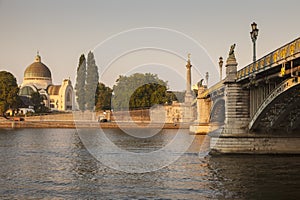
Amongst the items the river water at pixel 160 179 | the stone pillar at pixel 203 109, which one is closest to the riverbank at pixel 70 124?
the stone pillar at pixel 203 109

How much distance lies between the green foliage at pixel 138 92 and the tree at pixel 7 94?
3021cm

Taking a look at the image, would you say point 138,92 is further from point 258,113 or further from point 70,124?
point 258,113

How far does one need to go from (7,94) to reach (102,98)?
93.9 ft

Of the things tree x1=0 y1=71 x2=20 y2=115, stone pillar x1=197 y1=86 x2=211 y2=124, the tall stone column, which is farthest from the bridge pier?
tree x1=0 y1=71 x2=20 y2=115

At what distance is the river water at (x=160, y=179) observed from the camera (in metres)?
29.2

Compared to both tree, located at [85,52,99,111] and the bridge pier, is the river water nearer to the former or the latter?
the bridge pier

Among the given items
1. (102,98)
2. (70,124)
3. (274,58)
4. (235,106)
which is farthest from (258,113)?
(102,98)

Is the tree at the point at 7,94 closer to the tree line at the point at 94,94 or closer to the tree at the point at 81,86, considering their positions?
the tree line at the point at 94,94

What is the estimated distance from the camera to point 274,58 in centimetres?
3428

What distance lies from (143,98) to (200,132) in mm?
61603

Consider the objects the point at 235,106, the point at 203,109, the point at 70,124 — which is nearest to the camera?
the point at 235,106

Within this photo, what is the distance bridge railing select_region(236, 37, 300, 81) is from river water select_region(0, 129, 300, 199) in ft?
24.4

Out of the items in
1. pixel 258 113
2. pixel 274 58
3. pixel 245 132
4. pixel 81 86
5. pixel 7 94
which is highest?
pixel 81 86

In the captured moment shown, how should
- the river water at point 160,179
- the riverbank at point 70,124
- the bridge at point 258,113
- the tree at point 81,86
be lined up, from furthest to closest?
the tree at point 81,86, the riverbank at point 70,124, the bridge at point 258,113, the river water at point 160,179
